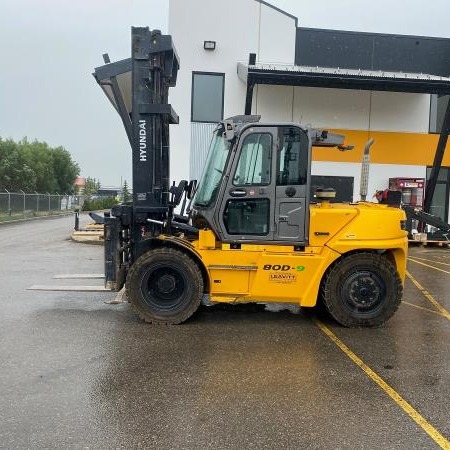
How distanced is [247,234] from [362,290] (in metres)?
1.74


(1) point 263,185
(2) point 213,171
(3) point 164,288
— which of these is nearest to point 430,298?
(1) point 263,185

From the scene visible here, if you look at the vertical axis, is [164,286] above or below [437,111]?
below

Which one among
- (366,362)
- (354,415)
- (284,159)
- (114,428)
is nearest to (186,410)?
(114,428)

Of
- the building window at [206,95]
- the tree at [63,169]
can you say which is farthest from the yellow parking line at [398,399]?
the tree at [63,169]

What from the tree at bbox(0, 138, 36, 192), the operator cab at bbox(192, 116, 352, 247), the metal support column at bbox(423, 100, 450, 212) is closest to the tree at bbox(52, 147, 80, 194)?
the tree at bbox(0, 138, 36, 192)

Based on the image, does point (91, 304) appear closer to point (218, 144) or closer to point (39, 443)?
point (218, 144)

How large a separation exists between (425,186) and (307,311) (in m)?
12.1

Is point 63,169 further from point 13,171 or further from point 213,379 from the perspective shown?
point 213,379

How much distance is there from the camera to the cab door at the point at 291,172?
249 inches

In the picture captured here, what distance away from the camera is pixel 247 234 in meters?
6.46

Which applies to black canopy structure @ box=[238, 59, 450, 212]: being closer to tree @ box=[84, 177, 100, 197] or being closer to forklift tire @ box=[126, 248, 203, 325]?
forklift tire @ box=[126, 248, 203, 325]

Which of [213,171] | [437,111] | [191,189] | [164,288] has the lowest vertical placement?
[164,288]

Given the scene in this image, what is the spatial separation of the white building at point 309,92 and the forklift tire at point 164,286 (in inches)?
406

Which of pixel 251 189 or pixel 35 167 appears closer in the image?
pixel 251 189
